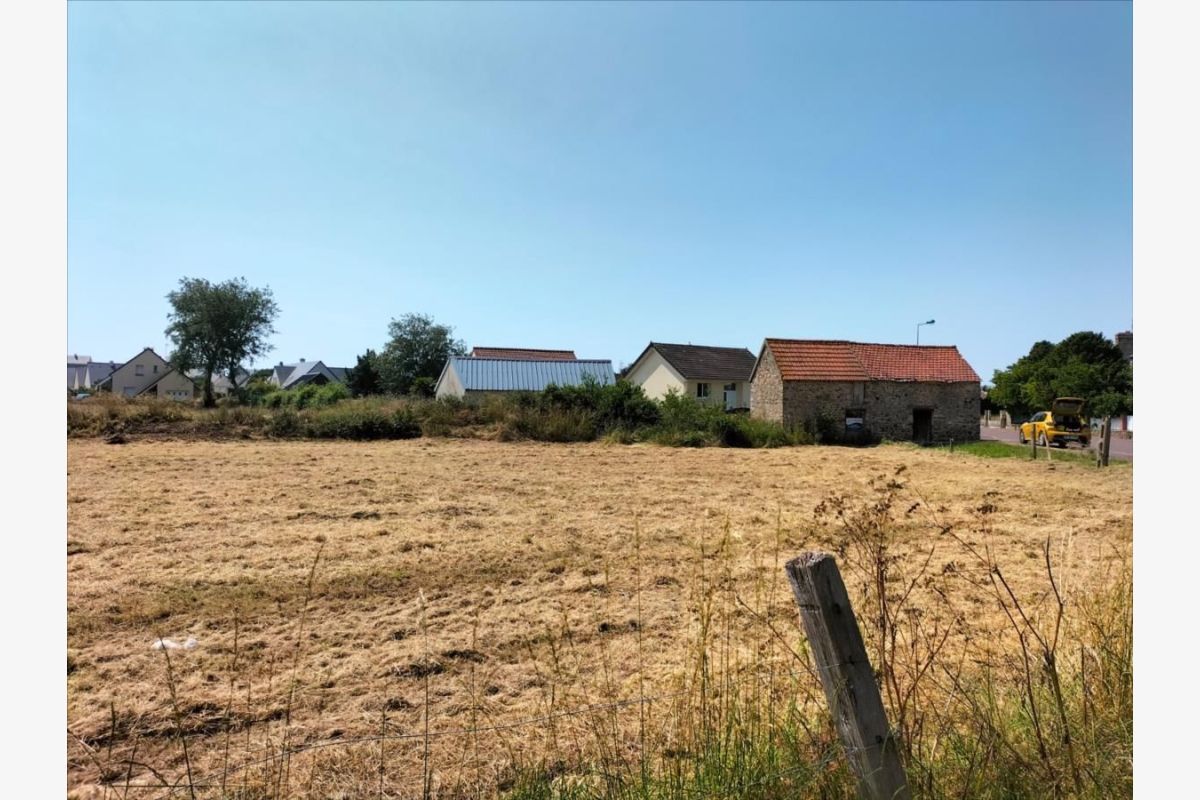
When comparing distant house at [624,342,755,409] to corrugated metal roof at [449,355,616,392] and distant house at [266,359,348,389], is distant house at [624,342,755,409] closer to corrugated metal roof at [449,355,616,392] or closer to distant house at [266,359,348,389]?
corrugated metal roof at [449,355,616,392]

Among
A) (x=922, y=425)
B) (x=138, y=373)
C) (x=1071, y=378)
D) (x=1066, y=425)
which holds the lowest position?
(x=922, y=425)

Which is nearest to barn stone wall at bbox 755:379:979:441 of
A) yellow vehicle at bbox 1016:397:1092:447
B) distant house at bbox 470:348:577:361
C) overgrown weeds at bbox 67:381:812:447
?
overgrown weeds at bbox 67:381:812:447

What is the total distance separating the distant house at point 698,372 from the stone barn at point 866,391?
11.0 metres

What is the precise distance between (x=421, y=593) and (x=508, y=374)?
3970 cm

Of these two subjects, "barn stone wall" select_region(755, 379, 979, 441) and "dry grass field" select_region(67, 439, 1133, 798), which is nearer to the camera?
"dry grass field" select_region(67, 439, 1133, 798)

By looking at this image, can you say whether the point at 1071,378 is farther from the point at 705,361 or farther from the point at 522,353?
the point at 522,353

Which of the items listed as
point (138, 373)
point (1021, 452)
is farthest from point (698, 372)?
point (138, 373)

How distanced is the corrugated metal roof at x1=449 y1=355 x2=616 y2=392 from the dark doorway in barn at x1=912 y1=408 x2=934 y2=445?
54.5 ft

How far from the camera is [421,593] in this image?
2.64 metres

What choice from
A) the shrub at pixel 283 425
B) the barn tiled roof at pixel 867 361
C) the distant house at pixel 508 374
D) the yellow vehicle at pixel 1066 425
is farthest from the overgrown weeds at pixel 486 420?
the distant house at pixel 508 374

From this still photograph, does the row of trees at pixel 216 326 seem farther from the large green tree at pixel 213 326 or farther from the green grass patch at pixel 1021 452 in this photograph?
the green grass patch at pixel 1021 452

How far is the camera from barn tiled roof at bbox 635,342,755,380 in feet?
144

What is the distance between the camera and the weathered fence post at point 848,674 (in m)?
2.01

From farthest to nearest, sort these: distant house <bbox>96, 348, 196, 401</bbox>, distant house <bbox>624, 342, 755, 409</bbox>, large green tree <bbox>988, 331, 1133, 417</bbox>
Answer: distant house <bbox>96, 348, 196, 401</bbox>
distant house <bbox>624, 342, 755, 409</bbox>
large green tree <bbox>988, 331, 1133, 417</bbox>
